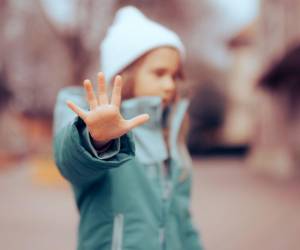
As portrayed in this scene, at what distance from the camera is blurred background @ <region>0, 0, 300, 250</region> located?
519 centimetres

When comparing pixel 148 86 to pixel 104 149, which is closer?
pixel 104 149

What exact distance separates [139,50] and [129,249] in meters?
0.71

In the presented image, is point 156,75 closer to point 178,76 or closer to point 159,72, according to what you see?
point 159,72

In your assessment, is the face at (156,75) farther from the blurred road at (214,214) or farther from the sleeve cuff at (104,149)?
the blurred road at (214,214)

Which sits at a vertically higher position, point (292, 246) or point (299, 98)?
point (299, 98)

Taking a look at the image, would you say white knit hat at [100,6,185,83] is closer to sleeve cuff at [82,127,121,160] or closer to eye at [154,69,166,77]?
eye at [154,69,166,77]

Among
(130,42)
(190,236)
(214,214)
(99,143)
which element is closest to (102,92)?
(99,143)

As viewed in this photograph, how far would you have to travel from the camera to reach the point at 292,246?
169 inches

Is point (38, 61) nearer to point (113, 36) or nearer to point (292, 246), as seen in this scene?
point (292, 246)

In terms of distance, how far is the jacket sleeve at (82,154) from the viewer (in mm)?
1333

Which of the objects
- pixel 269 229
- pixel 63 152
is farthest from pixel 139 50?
pixel 269 229

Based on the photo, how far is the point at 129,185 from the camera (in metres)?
1.59

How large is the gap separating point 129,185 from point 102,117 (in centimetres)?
36

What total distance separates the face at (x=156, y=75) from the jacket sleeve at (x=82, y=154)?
0.36 m
